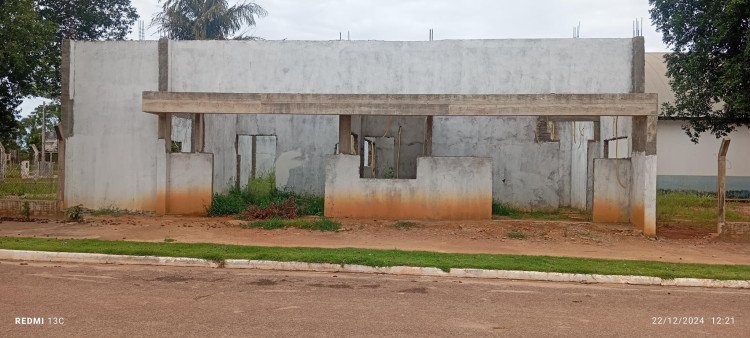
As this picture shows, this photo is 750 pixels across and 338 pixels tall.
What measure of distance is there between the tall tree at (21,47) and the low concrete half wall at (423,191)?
8.53 metres

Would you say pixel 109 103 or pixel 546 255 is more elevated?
pixel 109 103

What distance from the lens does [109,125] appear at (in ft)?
58.2

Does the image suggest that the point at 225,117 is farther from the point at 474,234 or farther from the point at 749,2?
the point at 749,2

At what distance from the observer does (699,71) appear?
1841cm

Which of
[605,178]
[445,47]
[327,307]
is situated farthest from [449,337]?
[445,47]

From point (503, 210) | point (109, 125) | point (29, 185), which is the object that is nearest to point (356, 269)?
point (503, 210)

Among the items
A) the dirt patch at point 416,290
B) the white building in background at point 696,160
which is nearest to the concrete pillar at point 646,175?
the dirt patch at point 416,290

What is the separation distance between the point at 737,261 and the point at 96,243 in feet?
36.6

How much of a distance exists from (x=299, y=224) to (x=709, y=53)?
39.0 feet

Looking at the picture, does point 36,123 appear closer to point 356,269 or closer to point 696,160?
point 696,160

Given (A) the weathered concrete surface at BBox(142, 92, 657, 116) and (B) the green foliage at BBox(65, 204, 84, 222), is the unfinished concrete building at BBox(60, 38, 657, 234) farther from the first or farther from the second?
(B) the green foliage at BBox(65, 204, 84, 222)

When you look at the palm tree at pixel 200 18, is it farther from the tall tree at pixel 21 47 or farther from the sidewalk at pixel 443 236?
the sidewalk at pixel 443 236

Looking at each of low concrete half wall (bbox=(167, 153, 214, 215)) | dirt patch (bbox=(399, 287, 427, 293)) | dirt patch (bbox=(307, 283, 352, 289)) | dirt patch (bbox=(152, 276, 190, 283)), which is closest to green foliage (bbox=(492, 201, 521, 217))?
low concrete half wall (bbox=(167, 153, 214, 215))

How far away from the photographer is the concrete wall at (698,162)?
30.0m
